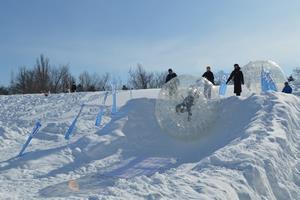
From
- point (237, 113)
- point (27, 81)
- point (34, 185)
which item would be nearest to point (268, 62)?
point (237, 113)

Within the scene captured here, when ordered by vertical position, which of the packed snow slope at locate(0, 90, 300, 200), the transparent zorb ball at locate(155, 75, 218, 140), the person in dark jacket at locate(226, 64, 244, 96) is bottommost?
the packed snow slope at locate(0, 90, 300, 200)

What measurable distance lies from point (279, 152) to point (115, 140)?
476 centimetres

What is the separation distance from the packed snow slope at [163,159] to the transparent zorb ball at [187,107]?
0.31m

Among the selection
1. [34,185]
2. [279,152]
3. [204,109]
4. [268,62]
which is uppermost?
[268,62]

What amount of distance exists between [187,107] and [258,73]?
29.3 feet

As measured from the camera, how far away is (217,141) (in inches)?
445

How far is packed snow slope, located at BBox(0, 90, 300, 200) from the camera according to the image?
24.2 feet

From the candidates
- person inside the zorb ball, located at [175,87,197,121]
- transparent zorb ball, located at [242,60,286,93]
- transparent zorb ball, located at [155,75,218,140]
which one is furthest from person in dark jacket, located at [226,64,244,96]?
person inside the zorb ball, located at [175,87,197,121]

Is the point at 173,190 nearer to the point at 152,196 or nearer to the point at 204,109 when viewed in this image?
the point at 152,196

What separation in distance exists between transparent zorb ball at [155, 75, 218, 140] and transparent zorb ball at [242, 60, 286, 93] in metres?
7.89

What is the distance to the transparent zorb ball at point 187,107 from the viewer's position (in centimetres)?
1163

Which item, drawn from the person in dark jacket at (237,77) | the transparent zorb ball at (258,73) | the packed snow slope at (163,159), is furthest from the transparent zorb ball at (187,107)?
the transparent zorb ball at (258,73)

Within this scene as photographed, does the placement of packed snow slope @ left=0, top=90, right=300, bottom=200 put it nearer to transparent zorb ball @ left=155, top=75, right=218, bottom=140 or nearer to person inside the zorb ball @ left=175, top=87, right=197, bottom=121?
transparent zorb ball @ left=155, top=75, right=218, bottom=140

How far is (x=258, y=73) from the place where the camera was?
1962 cm
